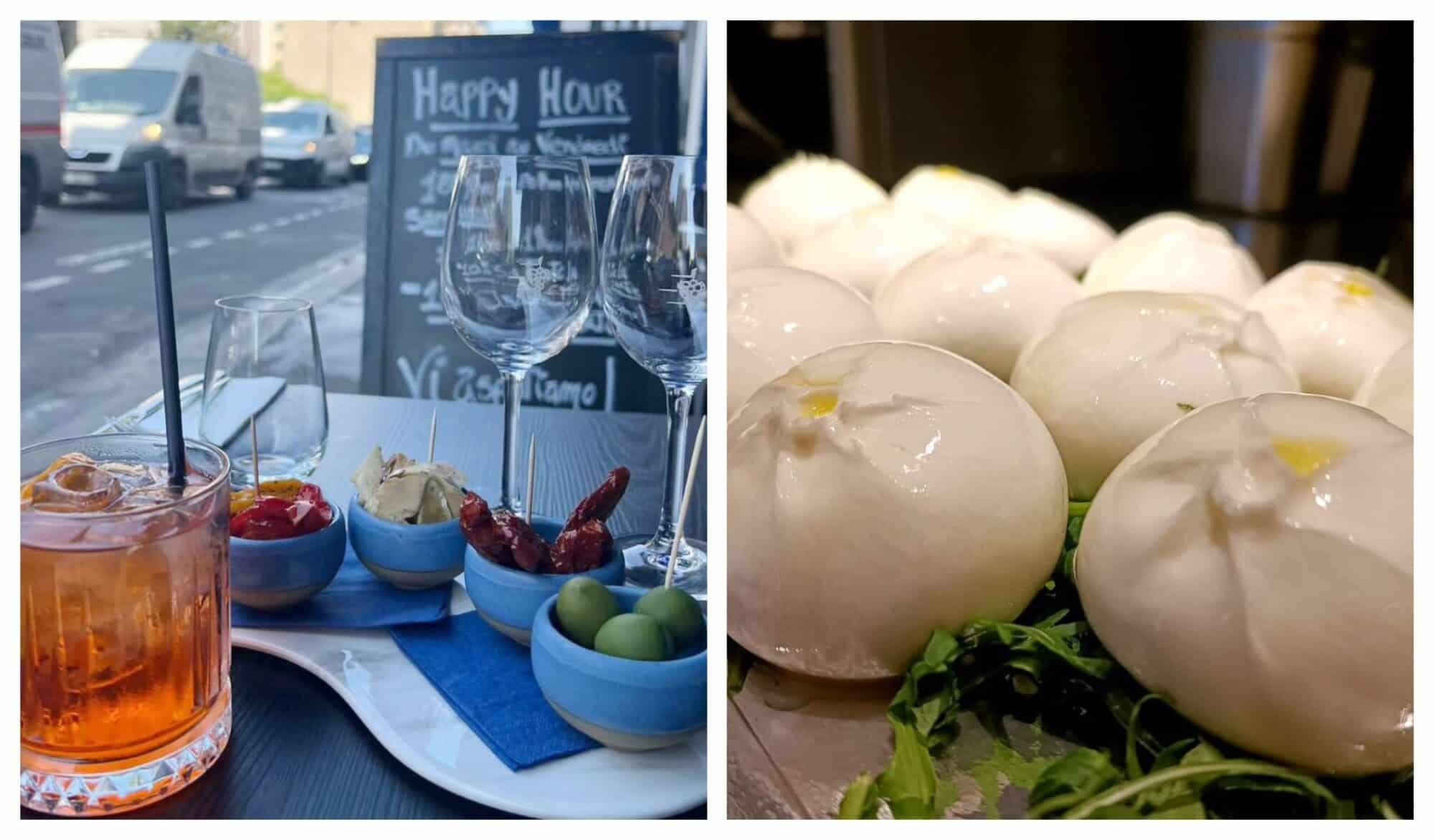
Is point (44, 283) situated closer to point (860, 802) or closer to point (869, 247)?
point (860, 802)

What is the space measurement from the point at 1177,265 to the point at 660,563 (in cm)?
57

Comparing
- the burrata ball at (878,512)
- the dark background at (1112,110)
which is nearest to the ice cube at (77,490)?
the burrata ball at (878,512)

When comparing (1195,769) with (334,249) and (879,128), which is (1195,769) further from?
(879,128)

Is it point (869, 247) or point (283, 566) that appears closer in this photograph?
point (283, 566)

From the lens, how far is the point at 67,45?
0.40 m

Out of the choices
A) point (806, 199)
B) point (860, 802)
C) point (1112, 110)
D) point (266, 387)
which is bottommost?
point (860, 802)

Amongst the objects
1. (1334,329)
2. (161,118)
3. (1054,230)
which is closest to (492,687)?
(161,118)

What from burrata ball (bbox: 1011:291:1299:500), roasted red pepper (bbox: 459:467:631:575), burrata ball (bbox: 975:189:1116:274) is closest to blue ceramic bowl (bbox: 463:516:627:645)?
roasted red pepper (bbox: 459:467:631:575)

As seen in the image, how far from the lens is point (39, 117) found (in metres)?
0.40

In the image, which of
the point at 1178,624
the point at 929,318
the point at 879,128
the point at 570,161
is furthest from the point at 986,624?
the point at 879,128

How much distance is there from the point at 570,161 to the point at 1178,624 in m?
0.26

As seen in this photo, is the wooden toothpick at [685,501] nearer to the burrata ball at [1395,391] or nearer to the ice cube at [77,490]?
the ice cube at [77,490]

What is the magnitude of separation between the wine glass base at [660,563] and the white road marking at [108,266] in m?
0.20

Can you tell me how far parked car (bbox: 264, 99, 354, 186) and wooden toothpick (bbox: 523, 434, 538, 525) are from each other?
0.13 metres
